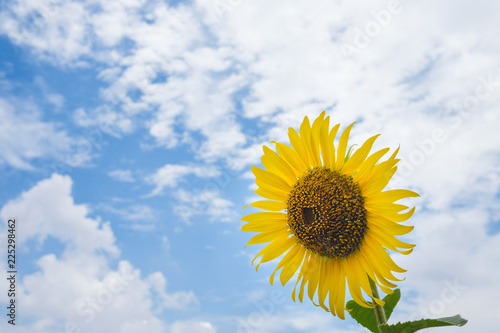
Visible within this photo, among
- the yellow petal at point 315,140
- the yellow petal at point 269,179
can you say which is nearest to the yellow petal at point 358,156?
the yellow petal at point 315,140

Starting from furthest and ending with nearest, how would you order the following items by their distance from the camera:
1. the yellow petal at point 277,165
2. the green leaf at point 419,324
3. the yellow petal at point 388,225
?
1. the yellow petal at point 277,165
2. the yellow petal at point 388,225
3. the green leaf at point 419,324

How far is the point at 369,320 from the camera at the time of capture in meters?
4.40

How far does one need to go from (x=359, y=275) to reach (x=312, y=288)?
1.82 ft

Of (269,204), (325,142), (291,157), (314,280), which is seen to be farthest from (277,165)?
(314,280)

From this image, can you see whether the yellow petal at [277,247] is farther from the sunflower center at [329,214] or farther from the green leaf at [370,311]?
the green leaf at [370,311]

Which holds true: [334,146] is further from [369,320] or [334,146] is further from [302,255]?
[369,320]

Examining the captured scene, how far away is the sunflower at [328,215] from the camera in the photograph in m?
4.26

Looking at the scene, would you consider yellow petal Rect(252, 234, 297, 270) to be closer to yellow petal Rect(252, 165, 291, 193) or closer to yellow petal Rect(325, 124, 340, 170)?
yellow petal Rect(252, 165, 291, 193)

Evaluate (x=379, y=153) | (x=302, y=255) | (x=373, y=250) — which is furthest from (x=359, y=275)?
(x=379, y=153)

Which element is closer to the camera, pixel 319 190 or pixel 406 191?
pixel 406 191

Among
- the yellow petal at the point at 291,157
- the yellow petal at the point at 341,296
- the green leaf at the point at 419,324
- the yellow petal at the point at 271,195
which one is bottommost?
the green leaf at the point at 419,324

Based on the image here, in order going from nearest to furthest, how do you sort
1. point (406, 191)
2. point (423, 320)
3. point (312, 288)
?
point (423, 320)
point (406, 191)
point (312, 288)

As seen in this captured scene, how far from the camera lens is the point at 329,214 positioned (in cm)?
453

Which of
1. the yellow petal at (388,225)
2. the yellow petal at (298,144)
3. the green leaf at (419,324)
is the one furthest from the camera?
the yellow petal at (298,144)
